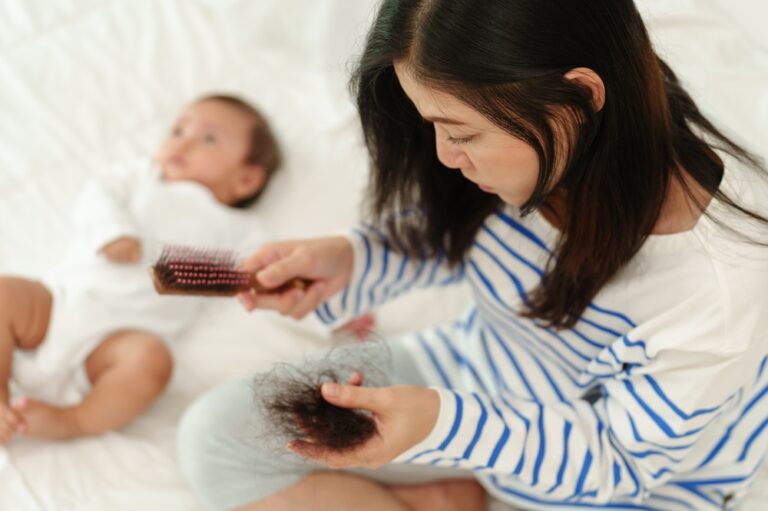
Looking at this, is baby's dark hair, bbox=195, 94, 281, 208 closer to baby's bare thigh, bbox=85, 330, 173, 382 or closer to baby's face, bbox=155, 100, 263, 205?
baby's face, bbox=155, 100, 263, 205

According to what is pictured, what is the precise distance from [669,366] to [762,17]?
0.54m

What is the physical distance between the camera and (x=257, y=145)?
4.22 feet

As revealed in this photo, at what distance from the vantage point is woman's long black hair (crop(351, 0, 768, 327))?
1.95ft

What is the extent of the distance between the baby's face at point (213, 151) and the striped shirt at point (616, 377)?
0.39 metres

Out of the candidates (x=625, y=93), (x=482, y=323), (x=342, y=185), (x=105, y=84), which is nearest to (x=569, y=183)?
(x=625, y=93)

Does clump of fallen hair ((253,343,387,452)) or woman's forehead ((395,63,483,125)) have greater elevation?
woman's forehead ((395,63,483,125))

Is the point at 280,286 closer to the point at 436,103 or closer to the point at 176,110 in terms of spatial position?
the point at 436,103

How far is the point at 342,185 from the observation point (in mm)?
1293

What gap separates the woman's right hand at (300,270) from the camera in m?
0.88

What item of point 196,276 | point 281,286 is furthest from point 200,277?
point 281,286

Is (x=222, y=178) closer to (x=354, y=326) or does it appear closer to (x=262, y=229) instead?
(x=262, y=229)

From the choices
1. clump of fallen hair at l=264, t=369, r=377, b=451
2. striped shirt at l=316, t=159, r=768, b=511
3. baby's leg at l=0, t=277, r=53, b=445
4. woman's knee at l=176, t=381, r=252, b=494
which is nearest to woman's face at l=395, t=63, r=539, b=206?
striped shirt at l=316, t=159, r=768, b=511

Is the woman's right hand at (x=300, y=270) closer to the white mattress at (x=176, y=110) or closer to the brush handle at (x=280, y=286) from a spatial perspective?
the brush handle at (x=280, y=286)

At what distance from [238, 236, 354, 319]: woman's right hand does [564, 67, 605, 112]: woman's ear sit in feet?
1.26
